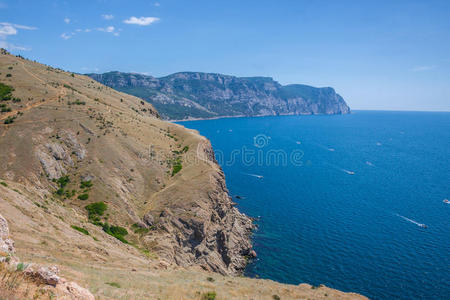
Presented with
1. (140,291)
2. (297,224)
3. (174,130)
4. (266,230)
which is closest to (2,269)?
(140,291)

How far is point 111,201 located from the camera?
52.2 m

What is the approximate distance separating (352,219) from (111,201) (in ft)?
220

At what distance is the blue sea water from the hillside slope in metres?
11.4

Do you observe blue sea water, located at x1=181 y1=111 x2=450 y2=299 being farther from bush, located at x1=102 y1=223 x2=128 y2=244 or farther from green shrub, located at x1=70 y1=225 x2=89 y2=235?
green shrub, located at x1=70 y1=225 x2=89 y2=235

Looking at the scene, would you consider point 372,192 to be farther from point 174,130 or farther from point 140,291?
point 140,291

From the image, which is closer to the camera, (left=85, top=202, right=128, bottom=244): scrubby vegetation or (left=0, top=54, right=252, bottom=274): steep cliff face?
(left=85, top=202, right=128, bottom=244): scrubby vegetation

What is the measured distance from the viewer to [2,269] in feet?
45.6

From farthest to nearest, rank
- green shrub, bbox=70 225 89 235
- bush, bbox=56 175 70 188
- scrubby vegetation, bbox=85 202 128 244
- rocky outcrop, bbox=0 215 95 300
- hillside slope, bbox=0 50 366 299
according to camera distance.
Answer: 1. bush, bbox=56 175 70 188
2. scrubby vegetation, bbox=85 202 128 244
3. green shrub, bbox=70 225 89 235
4. hillside slope, bbox=0 50 366 299
5. rocky outcrop, bbox=0 215 95 300

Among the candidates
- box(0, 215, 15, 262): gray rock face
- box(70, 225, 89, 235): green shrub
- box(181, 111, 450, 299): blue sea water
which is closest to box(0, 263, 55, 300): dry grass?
box(0, 215, 15, 262): gray rock face

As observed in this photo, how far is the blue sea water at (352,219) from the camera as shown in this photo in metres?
57.5

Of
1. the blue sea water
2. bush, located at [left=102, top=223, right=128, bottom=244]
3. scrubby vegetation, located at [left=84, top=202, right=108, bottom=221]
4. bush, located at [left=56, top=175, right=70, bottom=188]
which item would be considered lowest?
the blue sea water

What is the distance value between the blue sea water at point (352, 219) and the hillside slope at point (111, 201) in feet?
37.4

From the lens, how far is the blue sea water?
57531 millimetres

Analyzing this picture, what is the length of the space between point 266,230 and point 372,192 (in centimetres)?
4965
